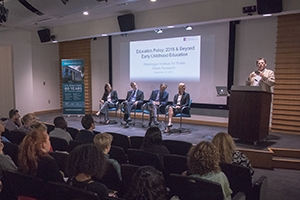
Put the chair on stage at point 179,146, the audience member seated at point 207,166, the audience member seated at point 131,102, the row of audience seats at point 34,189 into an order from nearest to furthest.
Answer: the row of audience seats at point 34,189 < the audience member seated at point 207,166 < the chair on stage at point 179,146 < the audience member seated at point 131,102

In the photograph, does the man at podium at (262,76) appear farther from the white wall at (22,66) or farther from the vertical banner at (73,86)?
the white wall at (22,66)

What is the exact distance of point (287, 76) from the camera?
595cm

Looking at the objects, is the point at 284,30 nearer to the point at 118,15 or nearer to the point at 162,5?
the point at 162,5

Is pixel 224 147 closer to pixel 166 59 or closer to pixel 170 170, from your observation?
pixel 170 170

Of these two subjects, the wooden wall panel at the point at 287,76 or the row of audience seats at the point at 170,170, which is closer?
the row of audience seats at the point at 170,170

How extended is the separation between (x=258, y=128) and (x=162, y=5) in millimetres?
3612

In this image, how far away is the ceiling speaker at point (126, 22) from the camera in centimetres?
688

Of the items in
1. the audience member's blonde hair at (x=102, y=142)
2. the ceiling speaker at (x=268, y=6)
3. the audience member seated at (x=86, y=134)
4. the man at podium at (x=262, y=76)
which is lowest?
the audience member seated at (x=86, y=134)

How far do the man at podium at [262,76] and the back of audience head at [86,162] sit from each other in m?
3.91

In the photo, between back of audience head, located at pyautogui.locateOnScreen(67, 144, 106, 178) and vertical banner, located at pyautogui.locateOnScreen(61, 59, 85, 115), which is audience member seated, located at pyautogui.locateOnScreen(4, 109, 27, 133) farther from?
vertical banner, located at pyautogui.locateOnScreen(61, 59, 85, 115)

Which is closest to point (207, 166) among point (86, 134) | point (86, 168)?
point (86, 168)

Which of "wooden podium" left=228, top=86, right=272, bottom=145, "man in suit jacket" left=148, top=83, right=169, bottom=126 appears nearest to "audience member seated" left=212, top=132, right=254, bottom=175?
"wooden podium" left=228, top=86, right=272, bottom=145

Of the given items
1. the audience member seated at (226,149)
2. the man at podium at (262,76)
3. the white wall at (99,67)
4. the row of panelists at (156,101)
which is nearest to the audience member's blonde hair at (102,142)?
the audience member seated at (226,149)

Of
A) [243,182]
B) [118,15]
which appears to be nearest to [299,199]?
[243,182]
